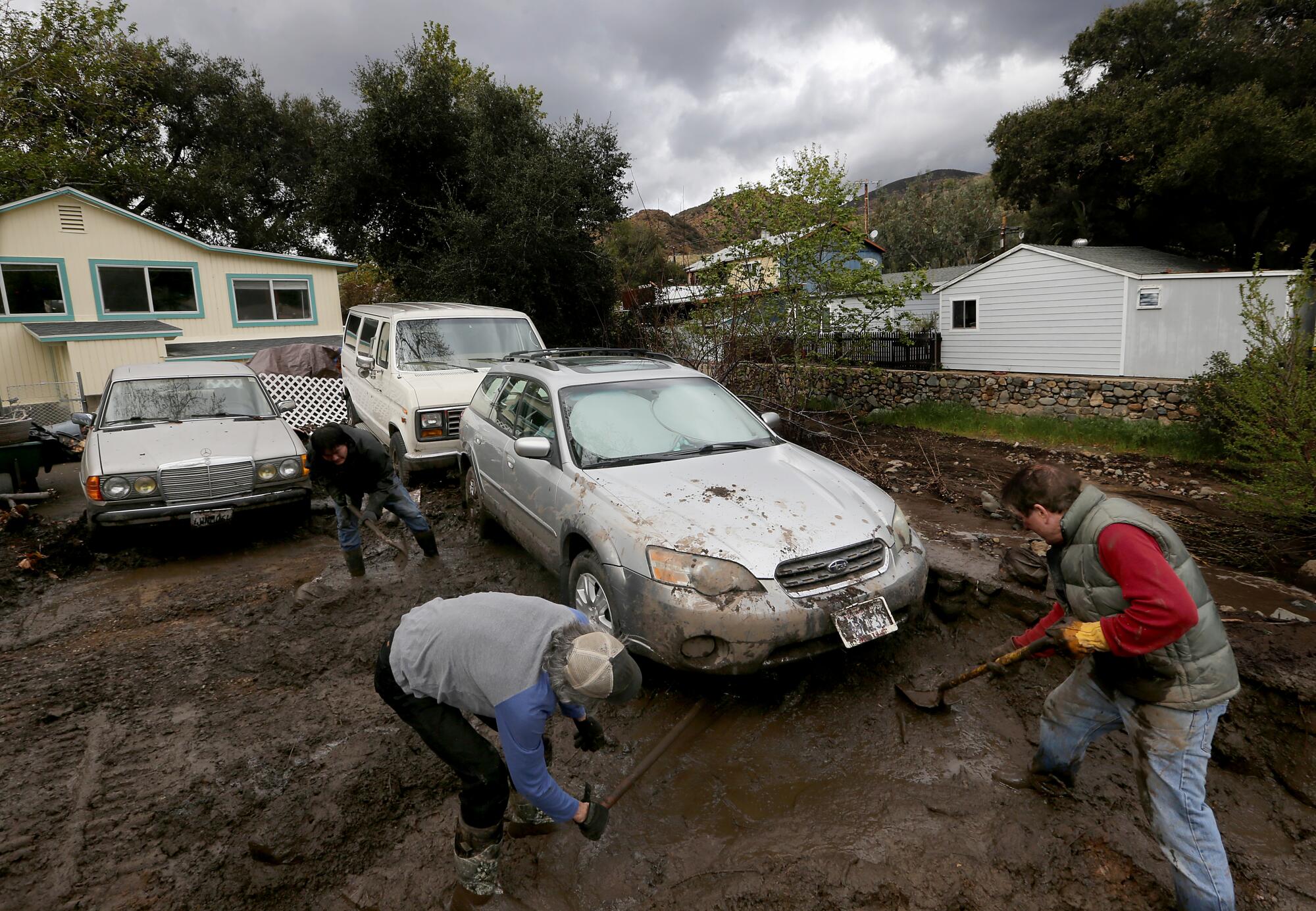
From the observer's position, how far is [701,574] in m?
3.48

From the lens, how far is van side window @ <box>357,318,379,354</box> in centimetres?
899

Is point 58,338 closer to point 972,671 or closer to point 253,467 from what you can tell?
point 253,467

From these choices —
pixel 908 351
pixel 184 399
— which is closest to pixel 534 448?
pixel 184 399

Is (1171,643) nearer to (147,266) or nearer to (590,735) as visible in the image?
(590,735)

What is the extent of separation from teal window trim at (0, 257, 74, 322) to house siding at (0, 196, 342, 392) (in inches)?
2.0

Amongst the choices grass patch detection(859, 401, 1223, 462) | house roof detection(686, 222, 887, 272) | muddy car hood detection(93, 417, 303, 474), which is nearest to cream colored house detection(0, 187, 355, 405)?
muddy car hood detection(93, 417, 303, 474)

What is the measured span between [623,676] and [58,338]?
17.6m

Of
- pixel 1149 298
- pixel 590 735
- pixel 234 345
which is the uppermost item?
pixel 1149 298

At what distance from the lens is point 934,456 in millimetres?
10258

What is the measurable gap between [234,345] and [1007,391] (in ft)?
60.5

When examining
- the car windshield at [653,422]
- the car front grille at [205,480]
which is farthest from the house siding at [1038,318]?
the car front grille at [205,480]

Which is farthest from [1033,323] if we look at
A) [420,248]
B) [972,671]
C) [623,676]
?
[623,676]

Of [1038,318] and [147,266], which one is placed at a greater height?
[147,266]

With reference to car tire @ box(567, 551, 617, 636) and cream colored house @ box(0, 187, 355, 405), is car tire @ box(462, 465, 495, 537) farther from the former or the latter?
cream colored house @ box(0, 187, 355, 405)
